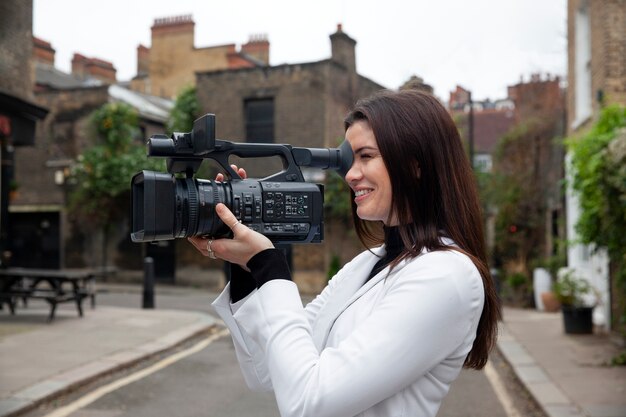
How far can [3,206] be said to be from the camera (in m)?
13.8

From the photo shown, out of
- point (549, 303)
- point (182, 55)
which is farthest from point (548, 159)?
point (182, 55)

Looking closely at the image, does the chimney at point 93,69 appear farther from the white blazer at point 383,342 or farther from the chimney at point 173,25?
the white blazer at point 383,342

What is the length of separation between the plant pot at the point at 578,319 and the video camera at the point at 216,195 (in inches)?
396

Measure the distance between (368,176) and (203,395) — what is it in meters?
5.26

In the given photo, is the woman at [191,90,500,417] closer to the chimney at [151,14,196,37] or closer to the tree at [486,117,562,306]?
the tree at [486,117,562,306]

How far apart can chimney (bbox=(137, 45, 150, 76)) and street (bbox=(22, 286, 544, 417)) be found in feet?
92.6

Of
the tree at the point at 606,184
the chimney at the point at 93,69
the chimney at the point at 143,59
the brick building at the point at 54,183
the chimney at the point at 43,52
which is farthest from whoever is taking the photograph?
the chimney at the point at 143,59

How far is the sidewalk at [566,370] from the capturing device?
19.8 feet

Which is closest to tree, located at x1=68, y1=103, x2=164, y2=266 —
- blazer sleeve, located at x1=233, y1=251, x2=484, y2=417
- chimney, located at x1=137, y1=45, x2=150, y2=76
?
chimney, located at x1=137, y1=45, x2=150, y2=76

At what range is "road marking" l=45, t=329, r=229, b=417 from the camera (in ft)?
19.5

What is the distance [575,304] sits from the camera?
11.1 meters

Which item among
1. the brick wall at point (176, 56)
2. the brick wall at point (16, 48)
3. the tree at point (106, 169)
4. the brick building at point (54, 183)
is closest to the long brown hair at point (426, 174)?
the brick wall at point (16, 48)

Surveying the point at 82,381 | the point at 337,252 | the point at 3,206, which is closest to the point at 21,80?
the point at 3,206

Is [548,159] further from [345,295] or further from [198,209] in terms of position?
[198,209]
